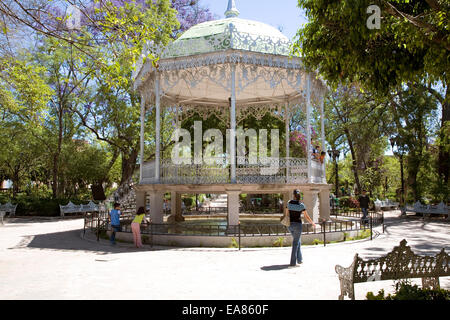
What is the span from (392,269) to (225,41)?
34.7ft

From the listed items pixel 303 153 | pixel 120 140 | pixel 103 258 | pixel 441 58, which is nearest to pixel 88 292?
pixel 103 258

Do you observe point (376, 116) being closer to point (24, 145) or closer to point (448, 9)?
point (448, 9)

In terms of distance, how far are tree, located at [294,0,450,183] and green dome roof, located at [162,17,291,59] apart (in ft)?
21.5

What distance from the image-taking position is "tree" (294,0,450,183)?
17.8ft

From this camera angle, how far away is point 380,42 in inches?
263

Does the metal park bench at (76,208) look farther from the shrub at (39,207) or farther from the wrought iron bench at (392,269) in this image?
the wrought iron bench at (392,269)

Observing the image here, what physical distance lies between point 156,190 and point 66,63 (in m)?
20.1

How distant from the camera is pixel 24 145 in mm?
30906

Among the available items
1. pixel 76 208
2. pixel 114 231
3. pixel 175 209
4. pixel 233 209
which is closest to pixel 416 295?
pixel 233 209

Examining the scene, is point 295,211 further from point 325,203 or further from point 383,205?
point 383,205

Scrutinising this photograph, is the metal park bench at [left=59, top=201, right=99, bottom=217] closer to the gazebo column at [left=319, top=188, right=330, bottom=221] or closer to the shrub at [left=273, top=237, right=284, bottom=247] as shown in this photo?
the gazebo column at [left=319, top=188, right=330, bottom=221]

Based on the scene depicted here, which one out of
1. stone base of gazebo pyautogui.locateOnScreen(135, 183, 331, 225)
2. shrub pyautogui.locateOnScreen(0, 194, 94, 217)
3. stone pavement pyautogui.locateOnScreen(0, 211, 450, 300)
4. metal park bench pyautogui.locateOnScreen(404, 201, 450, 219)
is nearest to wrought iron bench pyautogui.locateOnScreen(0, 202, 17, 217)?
shrub pyautogui.locateOnScreen(0, 194, 94, 217)

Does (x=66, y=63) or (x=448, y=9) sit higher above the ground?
(x=66, y=63)
